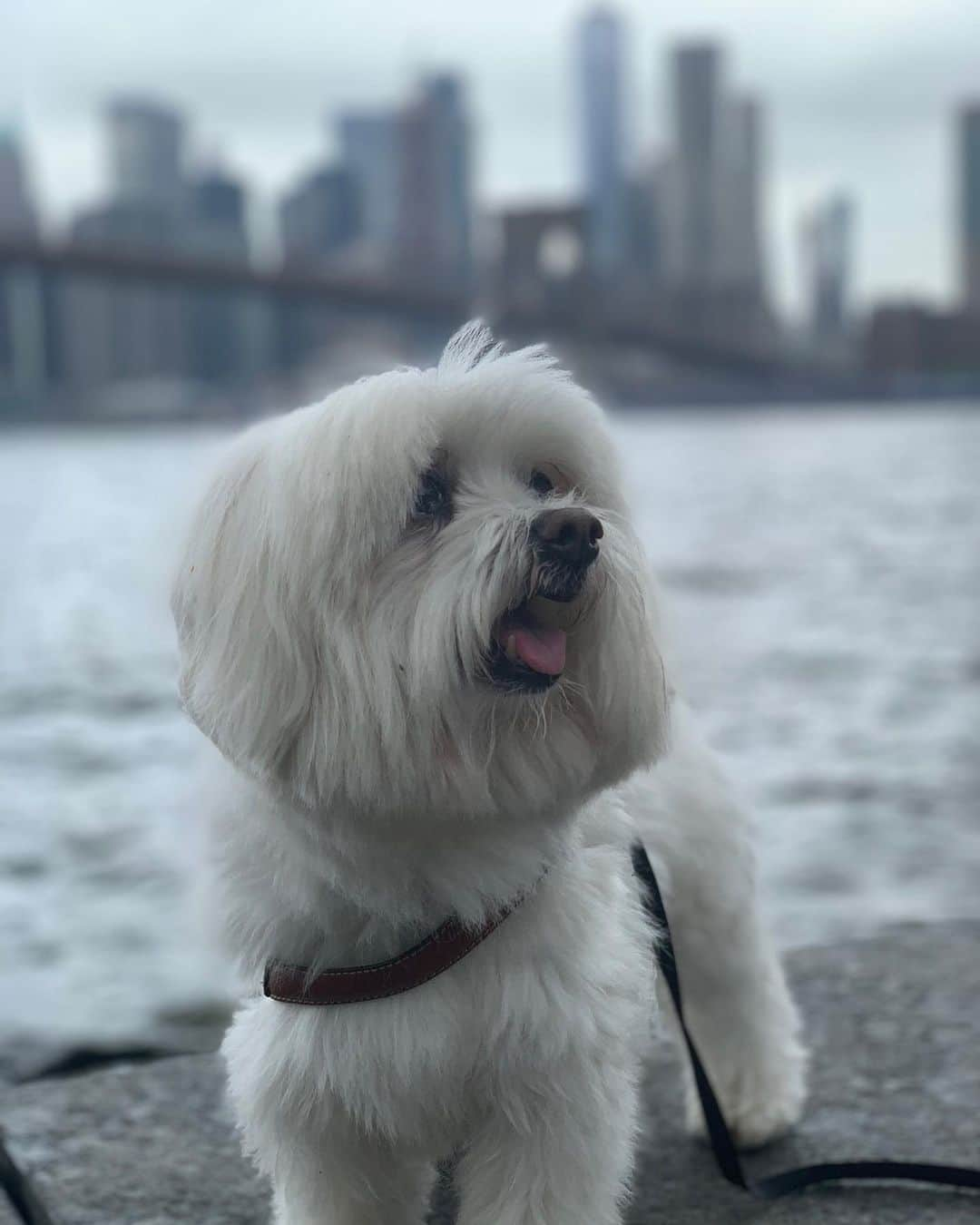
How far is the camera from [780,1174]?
2.42 metres

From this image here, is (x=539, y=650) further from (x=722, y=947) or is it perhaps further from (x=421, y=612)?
(x=722, y=947)

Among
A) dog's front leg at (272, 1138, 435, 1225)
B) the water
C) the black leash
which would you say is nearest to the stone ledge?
the black leash

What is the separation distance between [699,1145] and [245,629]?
1337mm

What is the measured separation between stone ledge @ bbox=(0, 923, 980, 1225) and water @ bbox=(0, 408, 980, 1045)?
40 centimetres

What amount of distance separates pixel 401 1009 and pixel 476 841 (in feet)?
0.71

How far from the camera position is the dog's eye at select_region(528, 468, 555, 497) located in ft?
6.27

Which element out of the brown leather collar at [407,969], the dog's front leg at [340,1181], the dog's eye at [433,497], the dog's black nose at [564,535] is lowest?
the dog's front leg at [340,1181]

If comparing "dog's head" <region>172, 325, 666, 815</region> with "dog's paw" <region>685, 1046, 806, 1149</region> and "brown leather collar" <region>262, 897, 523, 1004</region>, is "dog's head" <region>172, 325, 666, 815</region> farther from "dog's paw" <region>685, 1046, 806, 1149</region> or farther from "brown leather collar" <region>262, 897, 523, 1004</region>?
"dog's paw" <region>685, 1046, 806, 1149</region>

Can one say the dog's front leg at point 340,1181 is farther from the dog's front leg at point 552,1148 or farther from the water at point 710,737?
the water at point 710,737

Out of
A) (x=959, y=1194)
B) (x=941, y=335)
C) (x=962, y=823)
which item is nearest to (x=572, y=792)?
(x=959, y=1194)

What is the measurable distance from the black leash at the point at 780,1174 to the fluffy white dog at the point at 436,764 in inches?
10.4

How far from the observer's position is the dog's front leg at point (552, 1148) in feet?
6.25

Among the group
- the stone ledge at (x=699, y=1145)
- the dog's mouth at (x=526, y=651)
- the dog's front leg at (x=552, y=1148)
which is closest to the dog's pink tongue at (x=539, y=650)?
the dog's mouth at (x=526, y=651)

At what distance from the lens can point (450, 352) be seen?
1.94m
